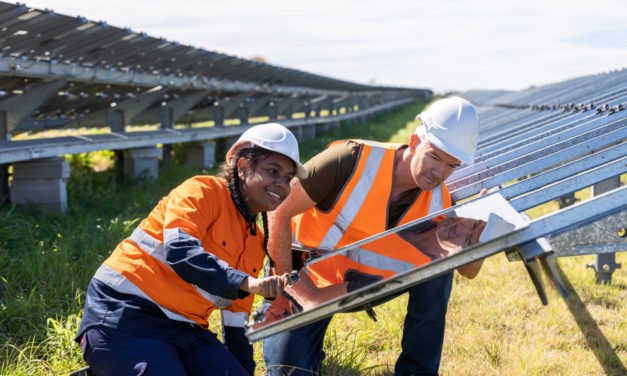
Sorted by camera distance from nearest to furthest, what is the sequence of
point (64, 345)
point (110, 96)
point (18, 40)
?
1. point (64, 345)
2. point (18, 40)
3. point (110, 96)

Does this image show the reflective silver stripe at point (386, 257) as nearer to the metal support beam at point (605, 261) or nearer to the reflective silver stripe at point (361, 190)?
the reflective silver stripe at point (361, 190)

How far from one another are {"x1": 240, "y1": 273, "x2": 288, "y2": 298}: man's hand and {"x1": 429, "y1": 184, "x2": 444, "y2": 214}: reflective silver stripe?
36.0 inches

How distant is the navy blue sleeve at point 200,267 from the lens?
7.25ft

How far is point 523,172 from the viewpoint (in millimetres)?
3010

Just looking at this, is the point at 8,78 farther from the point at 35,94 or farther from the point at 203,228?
the point at 203,228

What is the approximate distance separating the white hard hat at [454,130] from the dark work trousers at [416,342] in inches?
23.1

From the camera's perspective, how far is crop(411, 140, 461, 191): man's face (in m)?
2.71

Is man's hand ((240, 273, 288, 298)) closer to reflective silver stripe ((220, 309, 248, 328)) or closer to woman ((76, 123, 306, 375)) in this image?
woman ((76, 123, 306, 375))

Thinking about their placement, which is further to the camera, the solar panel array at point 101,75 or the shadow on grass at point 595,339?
the solar panel array at point 101,75

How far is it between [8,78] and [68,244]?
2513 millimetres

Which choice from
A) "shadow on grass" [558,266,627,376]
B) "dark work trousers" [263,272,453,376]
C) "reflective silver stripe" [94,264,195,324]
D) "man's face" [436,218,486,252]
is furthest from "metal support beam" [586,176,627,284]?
"reflective silver stripe" [94,264,195,324]

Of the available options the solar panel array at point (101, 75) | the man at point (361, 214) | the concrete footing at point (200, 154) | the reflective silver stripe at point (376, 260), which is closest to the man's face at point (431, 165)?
the man at point (361, 214)

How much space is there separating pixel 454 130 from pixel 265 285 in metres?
0.93

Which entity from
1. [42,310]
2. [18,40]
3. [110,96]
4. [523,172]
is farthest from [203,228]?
[110,96]
